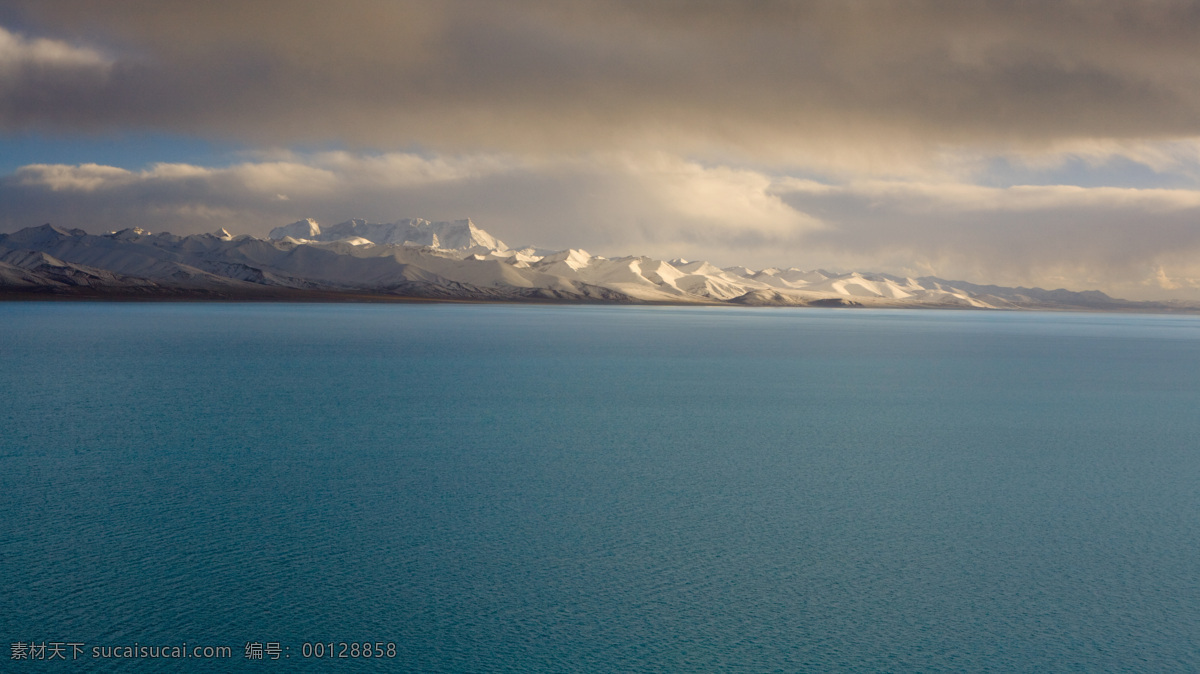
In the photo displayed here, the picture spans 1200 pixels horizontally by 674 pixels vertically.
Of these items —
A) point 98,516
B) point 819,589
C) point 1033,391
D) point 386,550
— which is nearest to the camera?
point 819,589

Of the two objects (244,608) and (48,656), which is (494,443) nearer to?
(244,608)

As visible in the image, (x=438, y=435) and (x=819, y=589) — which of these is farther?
(x=438, y=435)

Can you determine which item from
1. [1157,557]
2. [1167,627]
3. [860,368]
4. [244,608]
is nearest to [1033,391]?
[860,368]

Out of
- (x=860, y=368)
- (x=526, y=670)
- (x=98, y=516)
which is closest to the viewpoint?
(x=526, y=670)

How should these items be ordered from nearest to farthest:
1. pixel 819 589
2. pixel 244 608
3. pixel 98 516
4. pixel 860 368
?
pixel 244 608 < pixel 819 589 < pixel 98 516 < pixel 860 368

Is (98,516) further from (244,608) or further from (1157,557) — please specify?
(1157,557)

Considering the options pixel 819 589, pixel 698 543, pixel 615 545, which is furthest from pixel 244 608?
pixel 819 589
